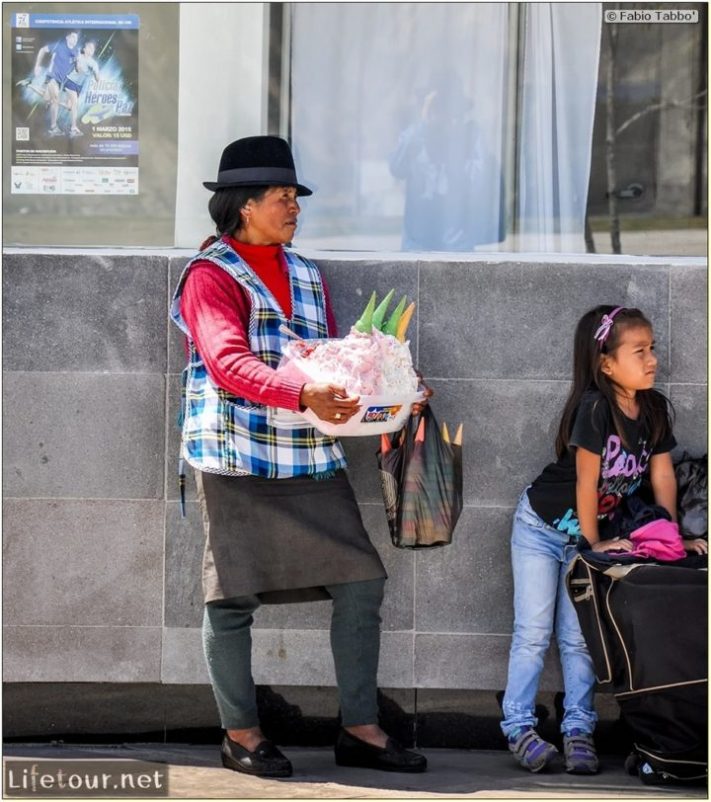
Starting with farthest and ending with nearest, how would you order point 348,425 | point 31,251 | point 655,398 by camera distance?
point 31,251 < point 655,398 < point 348,425

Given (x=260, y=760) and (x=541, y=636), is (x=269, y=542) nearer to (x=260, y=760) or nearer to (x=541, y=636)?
(x=260, y=760)

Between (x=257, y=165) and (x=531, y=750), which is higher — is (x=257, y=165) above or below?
above

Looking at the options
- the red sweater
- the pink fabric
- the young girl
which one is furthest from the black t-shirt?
the red sweater

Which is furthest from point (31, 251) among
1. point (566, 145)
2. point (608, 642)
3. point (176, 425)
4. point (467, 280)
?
point (608, 642)

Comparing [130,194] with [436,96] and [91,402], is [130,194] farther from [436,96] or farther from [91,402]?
[436,96]

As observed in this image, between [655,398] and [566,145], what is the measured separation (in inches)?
46.8

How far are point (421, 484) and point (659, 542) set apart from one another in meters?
0.84

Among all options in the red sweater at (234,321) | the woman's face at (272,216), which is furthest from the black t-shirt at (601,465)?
the woman's face at (272,216)

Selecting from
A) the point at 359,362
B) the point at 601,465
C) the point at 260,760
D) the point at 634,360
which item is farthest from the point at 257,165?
the point at 260,760

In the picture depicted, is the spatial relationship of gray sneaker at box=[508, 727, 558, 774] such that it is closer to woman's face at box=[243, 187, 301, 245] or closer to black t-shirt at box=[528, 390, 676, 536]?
black t-shirt at box=[528, 390, 676, 536]

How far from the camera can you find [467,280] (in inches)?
201

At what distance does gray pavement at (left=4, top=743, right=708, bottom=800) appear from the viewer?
14.4 feet

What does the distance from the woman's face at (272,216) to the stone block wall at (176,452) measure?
1.64 ft

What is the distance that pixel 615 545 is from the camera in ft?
15.1
